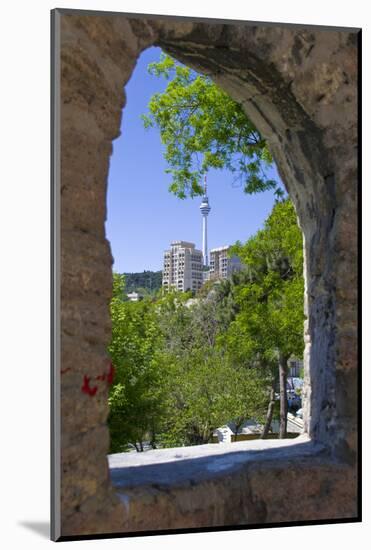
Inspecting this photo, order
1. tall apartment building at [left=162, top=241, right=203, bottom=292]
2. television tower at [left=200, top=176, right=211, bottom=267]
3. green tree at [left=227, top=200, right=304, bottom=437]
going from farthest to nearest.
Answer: tall apartment building at [left=162, top=241, right=203, bottom=292] → television tower at [left=200, top=176, right=211, bottom=267] → green tree at [left=227, top=200, right=304, bottom=437]

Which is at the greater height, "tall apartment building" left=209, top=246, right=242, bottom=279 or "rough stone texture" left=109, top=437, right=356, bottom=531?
"tall apartment building" left=209, top=246, right=242, bottom=279

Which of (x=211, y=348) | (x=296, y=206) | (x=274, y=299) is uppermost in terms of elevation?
(x=296, y=206)

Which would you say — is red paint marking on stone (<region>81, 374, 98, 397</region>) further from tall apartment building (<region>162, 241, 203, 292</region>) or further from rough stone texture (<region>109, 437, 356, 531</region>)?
tall apartment building (<region>162, 241, 203, 292</region>)

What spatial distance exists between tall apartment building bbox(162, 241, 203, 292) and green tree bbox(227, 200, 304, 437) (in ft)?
17.3

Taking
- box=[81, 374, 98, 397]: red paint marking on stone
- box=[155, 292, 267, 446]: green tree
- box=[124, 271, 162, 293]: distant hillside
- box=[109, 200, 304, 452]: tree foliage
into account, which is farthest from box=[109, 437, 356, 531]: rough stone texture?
box=[124, 271, 162, 293]: distant hillside

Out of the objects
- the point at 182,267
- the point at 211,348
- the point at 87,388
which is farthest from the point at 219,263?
the point at 87,388

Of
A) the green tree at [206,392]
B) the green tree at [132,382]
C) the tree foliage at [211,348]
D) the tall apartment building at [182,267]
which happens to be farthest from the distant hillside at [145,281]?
the green tree at [132,382]

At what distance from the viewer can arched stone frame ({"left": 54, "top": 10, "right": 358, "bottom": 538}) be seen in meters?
3.38

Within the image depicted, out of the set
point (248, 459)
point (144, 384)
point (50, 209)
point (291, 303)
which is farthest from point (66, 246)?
point (144, 384)

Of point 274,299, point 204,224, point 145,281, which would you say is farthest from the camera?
point 204,224

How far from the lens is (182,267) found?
20109mm

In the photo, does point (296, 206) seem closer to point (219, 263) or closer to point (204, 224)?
point (219, 263)

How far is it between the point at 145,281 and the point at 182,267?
1211 millimetres

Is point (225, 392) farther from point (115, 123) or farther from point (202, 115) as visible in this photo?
point (115, 123)
